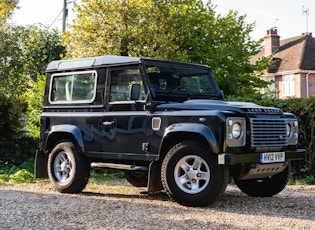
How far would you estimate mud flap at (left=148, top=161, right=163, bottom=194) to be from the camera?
311 inches

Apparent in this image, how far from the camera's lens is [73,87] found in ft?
30.7

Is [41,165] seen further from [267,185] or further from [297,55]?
[297,55]

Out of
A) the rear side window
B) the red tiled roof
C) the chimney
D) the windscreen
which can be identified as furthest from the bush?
the chimney

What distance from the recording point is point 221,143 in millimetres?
7234

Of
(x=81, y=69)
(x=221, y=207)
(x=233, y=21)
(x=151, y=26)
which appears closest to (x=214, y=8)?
(x=233, y=21)

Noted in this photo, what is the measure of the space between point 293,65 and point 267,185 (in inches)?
1195

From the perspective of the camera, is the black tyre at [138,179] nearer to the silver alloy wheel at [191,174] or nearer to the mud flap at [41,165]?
the mud flap at [41,165]

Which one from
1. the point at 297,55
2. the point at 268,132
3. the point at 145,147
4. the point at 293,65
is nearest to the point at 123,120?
the point at 145,147

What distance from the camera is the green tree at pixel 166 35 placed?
1920 centimetres

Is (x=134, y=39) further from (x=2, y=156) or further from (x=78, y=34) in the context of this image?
(x=2, y=156)

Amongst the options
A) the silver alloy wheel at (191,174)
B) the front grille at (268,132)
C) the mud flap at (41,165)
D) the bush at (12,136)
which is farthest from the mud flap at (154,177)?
the bush at (12,136)

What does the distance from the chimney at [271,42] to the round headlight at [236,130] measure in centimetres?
3516

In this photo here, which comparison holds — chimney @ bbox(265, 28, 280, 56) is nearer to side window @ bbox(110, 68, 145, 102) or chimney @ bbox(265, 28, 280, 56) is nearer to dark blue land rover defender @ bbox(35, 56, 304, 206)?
dark blue land rover defender @ bbox(35, 56, 304, 206)

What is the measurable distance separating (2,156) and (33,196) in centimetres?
570
